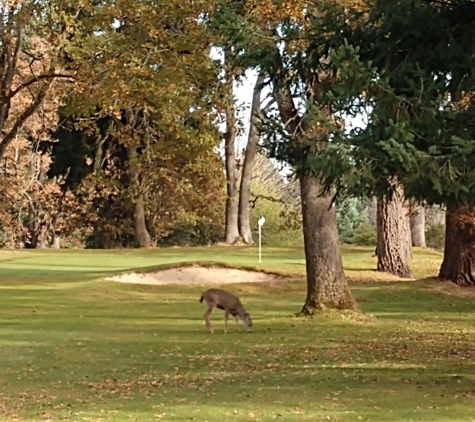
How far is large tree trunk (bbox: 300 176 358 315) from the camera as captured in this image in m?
20.3

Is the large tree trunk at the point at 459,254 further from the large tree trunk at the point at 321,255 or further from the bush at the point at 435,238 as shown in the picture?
the bush at the point at 435,238

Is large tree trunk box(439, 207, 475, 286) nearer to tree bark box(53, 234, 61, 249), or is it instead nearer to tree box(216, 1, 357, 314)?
tree box(216, 1, 357, 314)

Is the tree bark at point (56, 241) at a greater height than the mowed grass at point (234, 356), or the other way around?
the tree bark at point (56, 241)

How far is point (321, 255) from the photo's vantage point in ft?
66.8

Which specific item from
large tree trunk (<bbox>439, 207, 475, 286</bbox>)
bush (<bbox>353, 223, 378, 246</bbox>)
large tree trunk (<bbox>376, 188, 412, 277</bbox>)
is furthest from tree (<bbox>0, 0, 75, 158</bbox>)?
bush (<bbox>353, 223, 378, 246</bbox>)

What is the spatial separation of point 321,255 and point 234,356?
5.58 metres

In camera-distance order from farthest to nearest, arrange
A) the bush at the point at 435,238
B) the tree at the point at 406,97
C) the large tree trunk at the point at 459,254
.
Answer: the bush at the point at 435,238, the large tree trunk at the point at 459,254, the tree at the point at 406,97

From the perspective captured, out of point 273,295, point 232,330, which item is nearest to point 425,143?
point 232,330

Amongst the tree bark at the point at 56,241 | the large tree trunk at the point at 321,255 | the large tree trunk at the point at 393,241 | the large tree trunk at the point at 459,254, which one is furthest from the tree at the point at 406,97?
the tree bark at the point at 56,241

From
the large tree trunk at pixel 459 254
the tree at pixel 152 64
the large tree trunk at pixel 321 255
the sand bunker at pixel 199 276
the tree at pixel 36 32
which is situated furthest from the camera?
the sand bunker at pixel 199 276

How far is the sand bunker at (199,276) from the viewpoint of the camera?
3080 centimetres

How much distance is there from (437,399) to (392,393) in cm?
66

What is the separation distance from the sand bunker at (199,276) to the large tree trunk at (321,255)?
1024cm

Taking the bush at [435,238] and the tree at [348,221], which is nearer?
the bush at [435,238]
